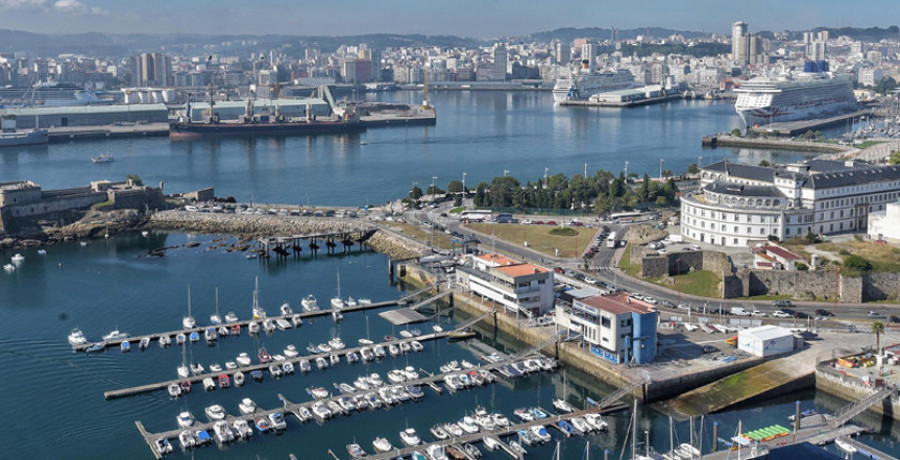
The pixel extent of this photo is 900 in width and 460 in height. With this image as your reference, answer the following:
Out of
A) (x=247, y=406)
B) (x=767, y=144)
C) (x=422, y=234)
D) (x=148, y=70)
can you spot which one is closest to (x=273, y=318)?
(x=247, y=406)

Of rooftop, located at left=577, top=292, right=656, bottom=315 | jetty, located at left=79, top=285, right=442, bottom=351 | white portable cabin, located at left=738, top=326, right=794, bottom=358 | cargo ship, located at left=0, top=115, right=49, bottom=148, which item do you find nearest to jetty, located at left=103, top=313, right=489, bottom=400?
jetty, located at left=79, top=285, right=442, bottom=351

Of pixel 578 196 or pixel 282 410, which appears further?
pixel 578 196

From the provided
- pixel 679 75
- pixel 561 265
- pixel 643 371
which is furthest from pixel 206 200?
pixel 679 75

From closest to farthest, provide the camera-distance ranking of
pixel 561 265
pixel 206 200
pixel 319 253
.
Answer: pixel 561 265
pixel 319 253
pixel 206 200

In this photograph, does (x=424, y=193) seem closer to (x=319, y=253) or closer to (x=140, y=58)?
(x=319, y=253)

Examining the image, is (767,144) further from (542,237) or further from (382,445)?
(382,445)

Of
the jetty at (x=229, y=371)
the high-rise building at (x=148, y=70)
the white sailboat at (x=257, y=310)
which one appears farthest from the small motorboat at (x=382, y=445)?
the high-rise building at (x=148, y=70)

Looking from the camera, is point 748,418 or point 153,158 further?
point 153,158

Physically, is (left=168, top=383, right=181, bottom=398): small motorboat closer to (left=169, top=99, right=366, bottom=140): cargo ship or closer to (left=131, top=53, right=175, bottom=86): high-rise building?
(left=169, top=99, right=366, bottom=140): cargo ship
